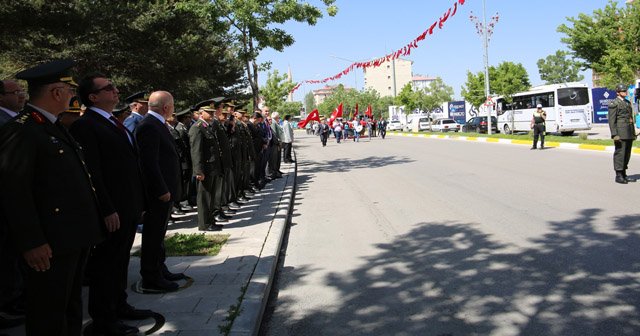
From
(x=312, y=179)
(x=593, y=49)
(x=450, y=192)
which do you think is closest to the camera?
(x=450, y=192)

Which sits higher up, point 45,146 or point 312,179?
point 45,146

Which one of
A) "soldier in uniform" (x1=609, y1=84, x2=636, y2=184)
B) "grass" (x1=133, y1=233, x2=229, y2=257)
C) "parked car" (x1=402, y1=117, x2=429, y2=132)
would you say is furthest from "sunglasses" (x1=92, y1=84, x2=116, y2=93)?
"parked car" (x1=402, y1=117, x2=429, y2=132)

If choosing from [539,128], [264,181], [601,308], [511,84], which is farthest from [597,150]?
[511,84]

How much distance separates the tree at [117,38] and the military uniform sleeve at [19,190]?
8577 mm

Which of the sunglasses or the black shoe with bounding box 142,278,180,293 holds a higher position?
the sunglasses

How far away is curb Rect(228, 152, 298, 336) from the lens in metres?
3.87

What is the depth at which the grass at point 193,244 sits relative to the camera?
6081mm

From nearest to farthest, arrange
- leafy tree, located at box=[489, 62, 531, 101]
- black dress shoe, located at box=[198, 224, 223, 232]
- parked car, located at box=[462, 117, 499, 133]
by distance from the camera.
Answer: black dress shoe, located at box=[198, 224, 223, 232], leafy tree, located at box=[489, 62, 531, 101], parked car, located at box=[462, 117, 499, 133]

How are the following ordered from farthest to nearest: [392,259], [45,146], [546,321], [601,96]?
[601,96], [392,259], [546,321], [45,146]

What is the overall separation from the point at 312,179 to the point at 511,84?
2676cm

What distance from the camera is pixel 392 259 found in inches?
229

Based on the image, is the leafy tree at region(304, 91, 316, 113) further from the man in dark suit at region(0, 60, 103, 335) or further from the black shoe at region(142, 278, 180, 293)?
the man in dark suit at region(0, 60, 103, 335)

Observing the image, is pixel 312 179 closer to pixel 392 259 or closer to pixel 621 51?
pixel 392 259

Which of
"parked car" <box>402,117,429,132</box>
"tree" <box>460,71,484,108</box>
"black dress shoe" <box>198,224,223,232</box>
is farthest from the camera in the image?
"parked car" <box>402,117,429,132</box>
